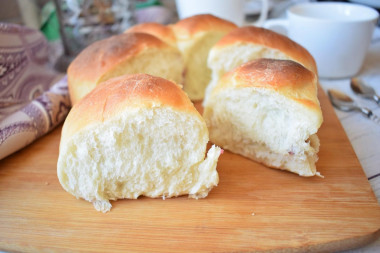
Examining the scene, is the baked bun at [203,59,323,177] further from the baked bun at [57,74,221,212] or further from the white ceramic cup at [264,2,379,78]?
the white ceramic cup at [264,2,379,78]

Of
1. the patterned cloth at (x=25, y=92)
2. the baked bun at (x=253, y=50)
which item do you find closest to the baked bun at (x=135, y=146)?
the patterned cloth at (x=25, y=92)

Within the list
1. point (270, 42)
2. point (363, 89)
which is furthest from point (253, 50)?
point (363, 89)

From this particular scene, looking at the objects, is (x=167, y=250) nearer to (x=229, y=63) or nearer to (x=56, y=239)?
(x=56, y=239)

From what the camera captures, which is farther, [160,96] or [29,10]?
[29,10]

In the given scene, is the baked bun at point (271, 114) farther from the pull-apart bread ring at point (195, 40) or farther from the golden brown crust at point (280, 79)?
the pull-apart bread ring at point (195, 40)

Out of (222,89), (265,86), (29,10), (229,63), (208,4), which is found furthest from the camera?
(29,10)

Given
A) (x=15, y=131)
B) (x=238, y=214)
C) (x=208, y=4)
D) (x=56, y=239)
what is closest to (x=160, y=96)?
(x=238, y=214)
